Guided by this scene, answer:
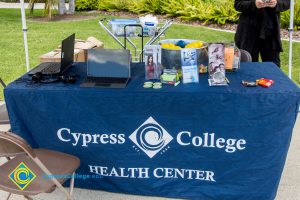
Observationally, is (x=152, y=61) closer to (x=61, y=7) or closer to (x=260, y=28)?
(x=260, y=28)

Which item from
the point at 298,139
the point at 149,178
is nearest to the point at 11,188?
the point at 149,178

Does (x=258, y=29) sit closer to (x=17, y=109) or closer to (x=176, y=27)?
(x=17, y=109)

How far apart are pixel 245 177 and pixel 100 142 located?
1.09 metres

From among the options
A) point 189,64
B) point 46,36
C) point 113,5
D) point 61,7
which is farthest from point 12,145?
point 113,5

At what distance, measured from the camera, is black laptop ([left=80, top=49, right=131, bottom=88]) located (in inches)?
120

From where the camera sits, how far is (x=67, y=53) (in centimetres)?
340

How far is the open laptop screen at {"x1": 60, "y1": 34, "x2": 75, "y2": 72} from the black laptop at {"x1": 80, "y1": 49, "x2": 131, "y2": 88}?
264mm

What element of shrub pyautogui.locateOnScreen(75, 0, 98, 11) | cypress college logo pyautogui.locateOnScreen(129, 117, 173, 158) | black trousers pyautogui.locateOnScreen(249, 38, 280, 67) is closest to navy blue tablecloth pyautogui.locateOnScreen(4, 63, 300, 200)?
cypress college logo pyautogui.locateOnScreen(129, 117, 173, 158)

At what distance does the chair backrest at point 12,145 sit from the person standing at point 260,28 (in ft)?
9.47

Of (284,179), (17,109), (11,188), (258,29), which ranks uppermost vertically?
(258,29)

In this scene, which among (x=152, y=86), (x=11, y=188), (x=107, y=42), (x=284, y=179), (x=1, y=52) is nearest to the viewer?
(x=11, y=188)

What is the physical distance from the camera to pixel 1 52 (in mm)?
8039

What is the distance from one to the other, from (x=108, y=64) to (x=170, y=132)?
69 cm

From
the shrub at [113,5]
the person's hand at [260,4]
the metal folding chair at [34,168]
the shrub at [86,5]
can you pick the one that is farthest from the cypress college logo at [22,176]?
the shrub at [86,5]
